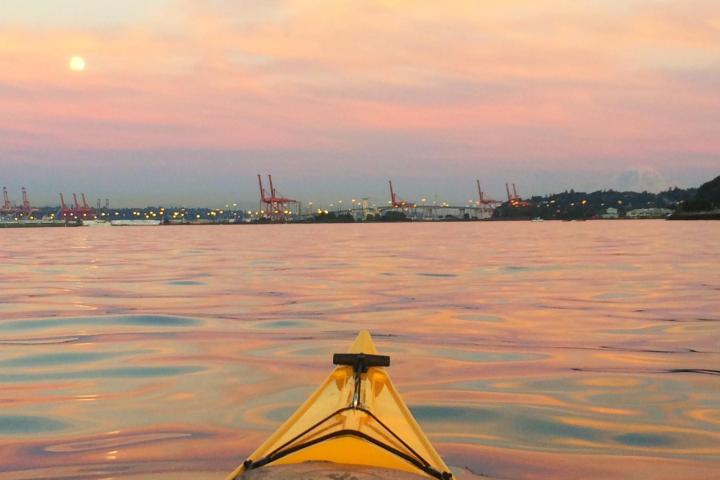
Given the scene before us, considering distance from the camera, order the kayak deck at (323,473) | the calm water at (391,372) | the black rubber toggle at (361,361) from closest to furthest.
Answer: the kayak deck at (323,473), the black rubber toggle at (361,361), the calm water at (391,372)

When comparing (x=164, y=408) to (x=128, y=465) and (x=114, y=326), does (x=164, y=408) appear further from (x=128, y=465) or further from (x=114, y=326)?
(x=114, y=326)

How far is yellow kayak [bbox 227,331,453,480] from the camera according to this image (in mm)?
3969

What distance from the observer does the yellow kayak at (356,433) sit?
397 cm

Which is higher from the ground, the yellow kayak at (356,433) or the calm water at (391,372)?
the yellow kayak at (356,433)

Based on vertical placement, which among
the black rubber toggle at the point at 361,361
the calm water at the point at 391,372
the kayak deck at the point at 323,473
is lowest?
the calm water at the point at 391,372

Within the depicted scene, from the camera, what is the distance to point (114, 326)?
12250 millimetres

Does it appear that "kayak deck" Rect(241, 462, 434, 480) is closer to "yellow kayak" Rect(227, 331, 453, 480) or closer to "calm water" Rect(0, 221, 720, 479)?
"yellow kayak" Rect(227, 331, 453, 480)

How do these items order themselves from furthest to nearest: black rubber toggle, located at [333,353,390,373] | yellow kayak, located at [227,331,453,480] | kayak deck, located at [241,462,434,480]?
black rubber toggle, located at [333,353,390,373]
yellow kayak, located at [227,331,453,480]
kayak deck, located at [241,462,434,480]

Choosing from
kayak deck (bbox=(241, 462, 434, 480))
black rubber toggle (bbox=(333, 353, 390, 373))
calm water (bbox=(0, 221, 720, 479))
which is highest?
black rubber toggle (bbox=(333, 353, 390, 373))

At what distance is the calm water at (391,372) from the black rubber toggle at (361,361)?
3.48 ft

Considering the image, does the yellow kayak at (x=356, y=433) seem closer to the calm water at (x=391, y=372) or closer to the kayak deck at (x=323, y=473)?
the kayak deck at (x=323, y=473)

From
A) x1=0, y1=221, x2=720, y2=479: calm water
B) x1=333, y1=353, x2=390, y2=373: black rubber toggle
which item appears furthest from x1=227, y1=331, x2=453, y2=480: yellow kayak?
x1=0, y1=221, x2=720, y2=479: calm water

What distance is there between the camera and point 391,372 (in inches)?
342

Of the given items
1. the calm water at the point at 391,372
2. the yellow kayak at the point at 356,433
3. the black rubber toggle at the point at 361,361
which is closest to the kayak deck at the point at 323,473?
the yellow kayak at the point at 356,433
